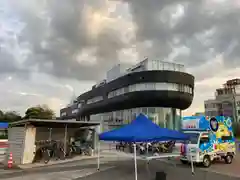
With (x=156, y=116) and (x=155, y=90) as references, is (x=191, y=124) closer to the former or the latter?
(x=155, y=90)

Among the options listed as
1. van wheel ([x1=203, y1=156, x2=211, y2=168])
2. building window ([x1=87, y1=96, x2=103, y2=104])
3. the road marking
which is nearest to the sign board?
van wheel ([x1=203, y1=156, x2=211, y2=168])

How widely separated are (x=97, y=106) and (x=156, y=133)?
5381 cm

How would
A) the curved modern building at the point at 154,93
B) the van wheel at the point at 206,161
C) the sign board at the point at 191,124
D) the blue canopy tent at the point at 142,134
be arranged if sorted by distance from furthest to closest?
1. the curved modern building at the point at 154,93
2. the sign board at the point at 191,124
3. the van wheel at the point at 206,161
4. the blue canopy tent at the point at 142,134

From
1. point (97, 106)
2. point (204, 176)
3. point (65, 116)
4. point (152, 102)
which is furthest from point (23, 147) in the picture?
point (65, 116)

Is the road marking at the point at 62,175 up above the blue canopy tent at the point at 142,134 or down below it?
below

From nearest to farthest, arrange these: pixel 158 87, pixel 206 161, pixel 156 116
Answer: pixel 206 161
pixel 158 87
pixel 156 116

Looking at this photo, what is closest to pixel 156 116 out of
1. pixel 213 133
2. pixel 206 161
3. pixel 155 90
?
pixel 155 90

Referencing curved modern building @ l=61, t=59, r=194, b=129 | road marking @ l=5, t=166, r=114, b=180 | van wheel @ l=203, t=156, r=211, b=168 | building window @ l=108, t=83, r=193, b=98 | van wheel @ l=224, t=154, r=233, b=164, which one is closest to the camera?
road marking @ l=5, t=166, r=114, b=180

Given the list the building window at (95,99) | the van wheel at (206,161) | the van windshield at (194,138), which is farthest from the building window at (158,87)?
the van wheel at (206,161)

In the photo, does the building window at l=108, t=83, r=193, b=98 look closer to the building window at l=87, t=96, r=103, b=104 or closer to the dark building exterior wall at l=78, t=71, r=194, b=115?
the dark building exterior wall at l=78, t=71, r=194, b=115

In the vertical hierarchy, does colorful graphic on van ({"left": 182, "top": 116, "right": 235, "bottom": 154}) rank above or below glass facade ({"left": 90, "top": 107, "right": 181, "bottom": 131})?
below

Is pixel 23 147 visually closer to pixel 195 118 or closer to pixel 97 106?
pixel 195 118

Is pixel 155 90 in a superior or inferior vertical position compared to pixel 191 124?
superior

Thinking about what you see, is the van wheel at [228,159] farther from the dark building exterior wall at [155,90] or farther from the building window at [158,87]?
the building window at [158,87]
